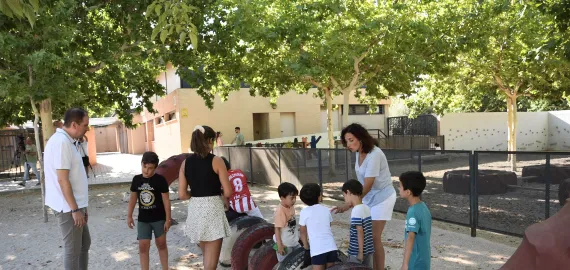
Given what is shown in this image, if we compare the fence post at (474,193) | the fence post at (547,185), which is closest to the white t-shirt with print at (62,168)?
the fence post at (474,193)

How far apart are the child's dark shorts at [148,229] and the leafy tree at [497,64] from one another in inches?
367

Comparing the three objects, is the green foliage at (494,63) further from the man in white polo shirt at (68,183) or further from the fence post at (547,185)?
the man in white polo shirt at (68,183)

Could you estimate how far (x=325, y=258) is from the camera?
11.8 feet

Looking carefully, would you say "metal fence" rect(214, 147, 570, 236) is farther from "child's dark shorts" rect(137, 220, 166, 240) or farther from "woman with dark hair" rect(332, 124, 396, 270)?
"child's dark shorts" rect(137, 220, 166, 240)

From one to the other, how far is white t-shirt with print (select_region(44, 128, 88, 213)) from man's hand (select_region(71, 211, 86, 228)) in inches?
3.3

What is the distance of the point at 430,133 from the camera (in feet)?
85.9

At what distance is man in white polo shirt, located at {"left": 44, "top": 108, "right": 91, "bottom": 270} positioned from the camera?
157 inches

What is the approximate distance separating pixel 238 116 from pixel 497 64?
14.2m

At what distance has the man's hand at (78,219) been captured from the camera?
4051mm

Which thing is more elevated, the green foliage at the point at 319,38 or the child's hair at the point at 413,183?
the green foliage at the point at 319,38

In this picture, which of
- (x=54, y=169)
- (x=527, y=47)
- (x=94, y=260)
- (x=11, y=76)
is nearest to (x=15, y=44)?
(x=11, y=76)

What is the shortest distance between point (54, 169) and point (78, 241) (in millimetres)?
761

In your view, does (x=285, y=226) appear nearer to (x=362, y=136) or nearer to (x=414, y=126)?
(x=362, y=136)

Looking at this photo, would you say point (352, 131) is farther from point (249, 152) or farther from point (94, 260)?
point (249, 152)
